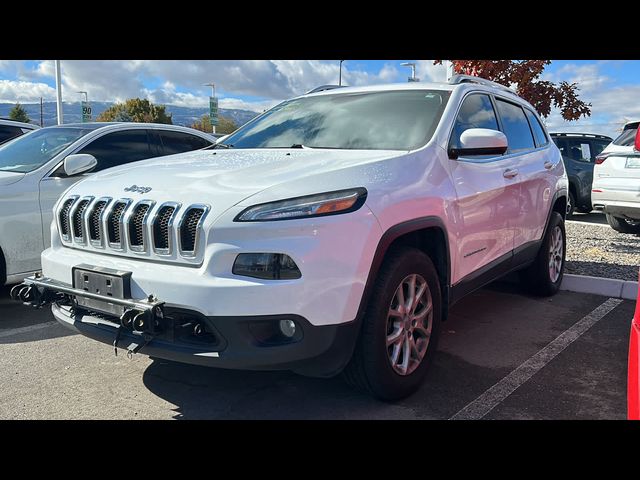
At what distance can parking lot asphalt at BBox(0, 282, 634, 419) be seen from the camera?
3086mm

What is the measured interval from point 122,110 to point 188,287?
72.0 metres

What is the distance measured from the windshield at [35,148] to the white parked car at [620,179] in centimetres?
723

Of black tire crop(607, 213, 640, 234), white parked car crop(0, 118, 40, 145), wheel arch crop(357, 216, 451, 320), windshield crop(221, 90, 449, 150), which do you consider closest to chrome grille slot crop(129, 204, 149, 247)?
wheel arch crop(357, 216, 451, 320)

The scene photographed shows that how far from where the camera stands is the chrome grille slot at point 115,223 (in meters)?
2.95

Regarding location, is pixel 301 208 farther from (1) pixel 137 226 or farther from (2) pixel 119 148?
(2) pixel 119 148

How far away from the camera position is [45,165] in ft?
17.0

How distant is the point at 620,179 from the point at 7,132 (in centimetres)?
899

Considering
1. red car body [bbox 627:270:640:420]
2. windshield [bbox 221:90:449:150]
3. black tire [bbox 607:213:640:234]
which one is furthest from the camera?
black tire [bbox 607:213:640:234]

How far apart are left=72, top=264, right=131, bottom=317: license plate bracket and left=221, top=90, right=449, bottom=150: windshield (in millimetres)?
1519

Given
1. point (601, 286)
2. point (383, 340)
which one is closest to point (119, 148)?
point (383, 340)

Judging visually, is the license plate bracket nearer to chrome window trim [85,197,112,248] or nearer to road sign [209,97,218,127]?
chrome window trim [85,197,112,248]

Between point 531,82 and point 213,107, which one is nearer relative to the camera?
point 531,82

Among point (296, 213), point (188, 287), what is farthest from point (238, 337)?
point (296, 213)

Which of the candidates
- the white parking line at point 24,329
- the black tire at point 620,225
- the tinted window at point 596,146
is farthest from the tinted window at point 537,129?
the tinted window at point 596,146
